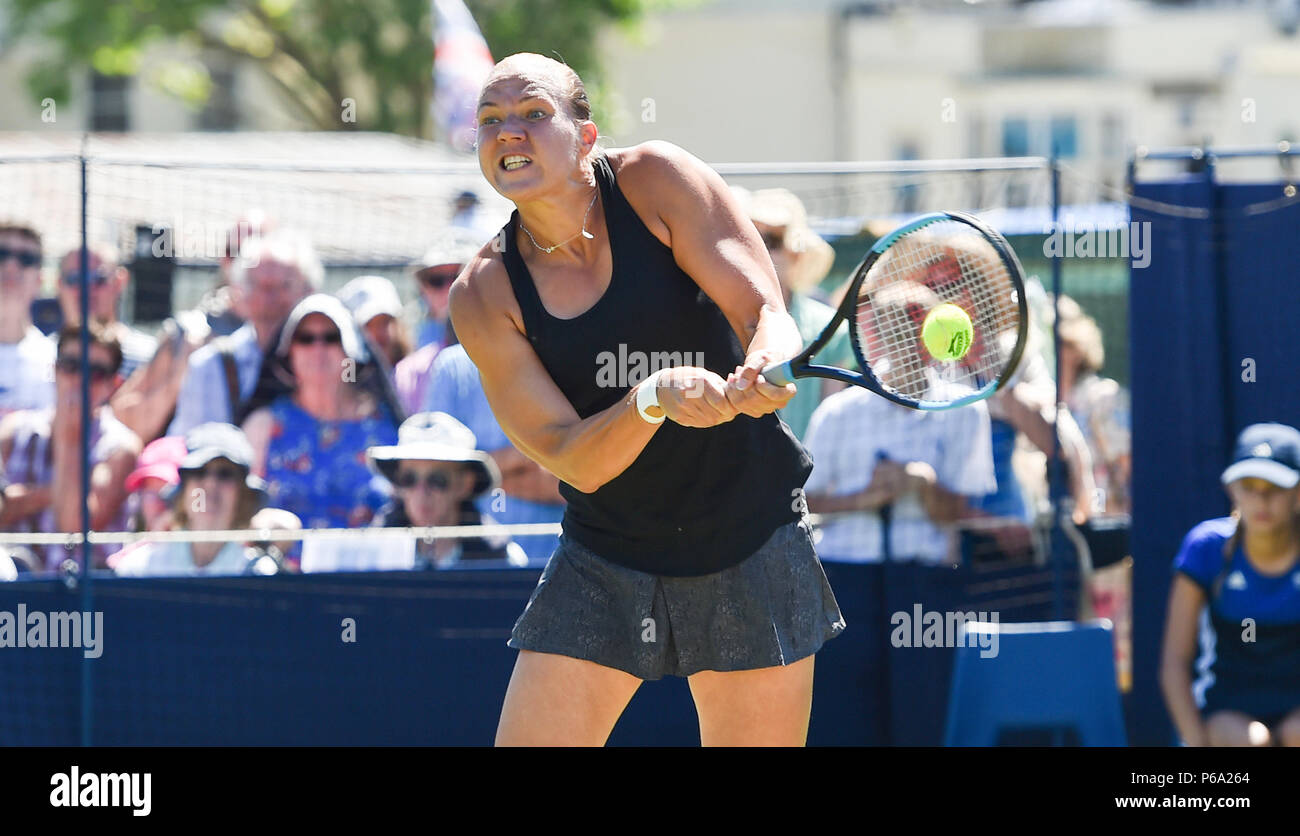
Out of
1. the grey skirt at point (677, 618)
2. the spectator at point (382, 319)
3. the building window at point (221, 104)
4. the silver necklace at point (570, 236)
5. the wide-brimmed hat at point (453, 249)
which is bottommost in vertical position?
the grey skirt at point (677, 618)

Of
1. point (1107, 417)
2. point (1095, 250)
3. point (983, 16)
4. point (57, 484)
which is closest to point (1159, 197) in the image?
point (1095, 250)

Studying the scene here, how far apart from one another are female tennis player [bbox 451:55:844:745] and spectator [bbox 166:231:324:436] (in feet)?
9.45

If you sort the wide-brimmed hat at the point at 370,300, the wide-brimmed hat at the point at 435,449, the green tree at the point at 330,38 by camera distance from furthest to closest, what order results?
1. the green tree at the point at 330,38
2. the wide-brimmed hat at the point at 370,300
3. the wide-brimmed hat at the point at 435,449

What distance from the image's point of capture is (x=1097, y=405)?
20.3 ft

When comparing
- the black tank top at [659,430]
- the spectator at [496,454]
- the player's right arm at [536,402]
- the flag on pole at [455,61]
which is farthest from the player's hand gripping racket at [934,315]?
the flag on pole at [455,61]

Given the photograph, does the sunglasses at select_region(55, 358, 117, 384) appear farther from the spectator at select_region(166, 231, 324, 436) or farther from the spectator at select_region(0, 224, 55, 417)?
the spectator at select_region(166, 231, 324, 436)

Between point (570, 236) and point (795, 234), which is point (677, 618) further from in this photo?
point (795, 234)

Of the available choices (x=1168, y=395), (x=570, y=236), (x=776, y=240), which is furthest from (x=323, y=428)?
(x=1168, y=395)

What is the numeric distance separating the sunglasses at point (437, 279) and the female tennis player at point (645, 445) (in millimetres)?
3026

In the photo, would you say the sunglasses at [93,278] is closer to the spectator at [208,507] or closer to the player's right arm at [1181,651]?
the spectator at [208,507]

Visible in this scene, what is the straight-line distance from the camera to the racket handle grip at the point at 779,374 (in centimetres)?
279

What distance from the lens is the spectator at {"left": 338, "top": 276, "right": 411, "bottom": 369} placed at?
6.22 metres
